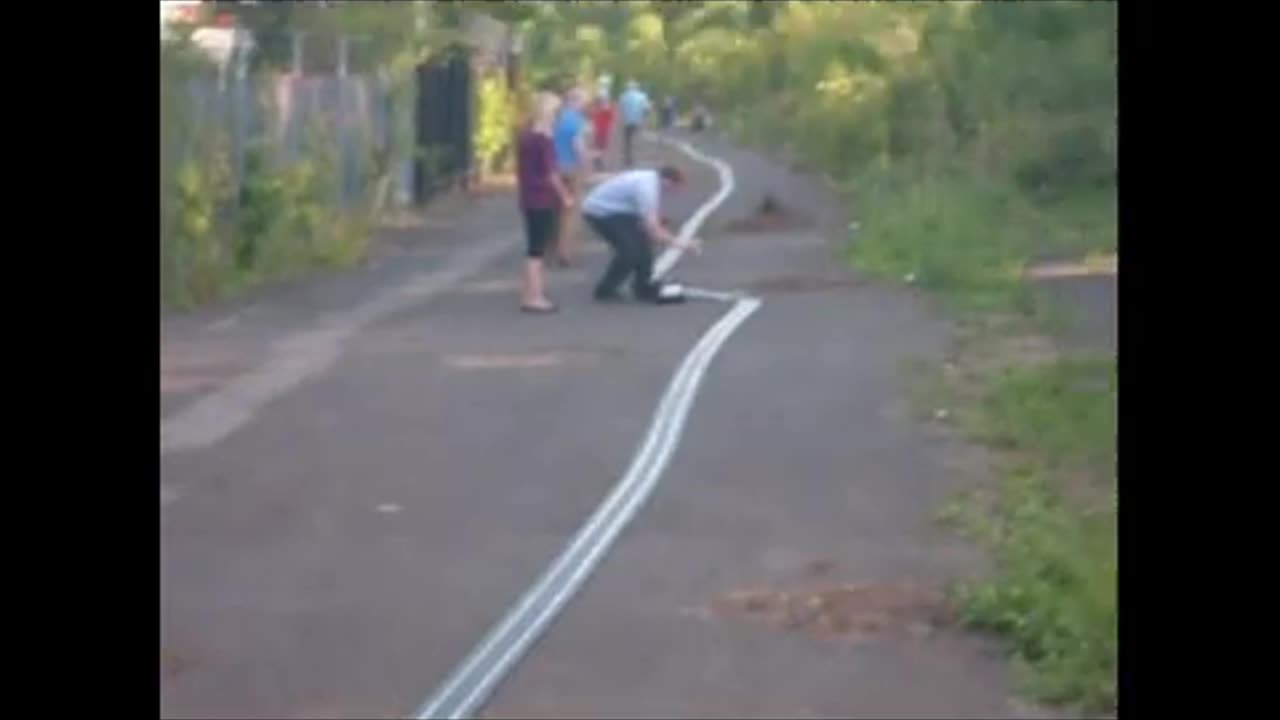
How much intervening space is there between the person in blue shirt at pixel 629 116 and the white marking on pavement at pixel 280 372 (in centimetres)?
1296

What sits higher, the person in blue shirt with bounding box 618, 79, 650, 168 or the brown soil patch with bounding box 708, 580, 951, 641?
the person in blue shirt with bounding box 618, 79, 650, 168

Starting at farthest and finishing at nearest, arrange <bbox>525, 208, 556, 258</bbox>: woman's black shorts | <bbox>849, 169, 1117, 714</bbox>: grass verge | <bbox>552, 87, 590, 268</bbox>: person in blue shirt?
<bbox>552, 87, 590, 268</bbox>: person in blue shirt
<bbox>525, 208, 556, 258</bbox>: woman's black shorts
<bbox>849, 169, 1117, 714</bbox>: grass verge

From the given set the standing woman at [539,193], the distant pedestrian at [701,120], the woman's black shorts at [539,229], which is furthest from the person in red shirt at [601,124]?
the distant pedestrian at [701,120]

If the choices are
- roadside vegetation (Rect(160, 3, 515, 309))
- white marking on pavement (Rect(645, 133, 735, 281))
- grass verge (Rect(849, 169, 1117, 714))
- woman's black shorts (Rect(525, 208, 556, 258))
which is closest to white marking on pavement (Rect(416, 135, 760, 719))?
grass verge (Rect(849, 169, 1117, 714))

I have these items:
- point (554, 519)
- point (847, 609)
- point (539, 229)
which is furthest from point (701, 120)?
point (847, 609)

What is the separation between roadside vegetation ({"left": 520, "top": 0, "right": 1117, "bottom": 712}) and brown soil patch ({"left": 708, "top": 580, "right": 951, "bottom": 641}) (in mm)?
156

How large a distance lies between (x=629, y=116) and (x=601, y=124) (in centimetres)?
484

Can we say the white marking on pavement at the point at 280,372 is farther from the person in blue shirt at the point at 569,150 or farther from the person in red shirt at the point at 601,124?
the person in red shirt at the point at 601,124

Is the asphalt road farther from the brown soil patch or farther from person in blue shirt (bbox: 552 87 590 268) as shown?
person in blue shirt (bbox: 552 87 590 268)

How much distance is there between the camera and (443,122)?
38906 mm

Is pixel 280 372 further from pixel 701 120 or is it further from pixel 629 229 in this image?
pixel 701 120

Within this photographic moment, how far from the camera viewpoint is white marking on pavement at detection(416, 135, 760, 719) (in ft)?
27.9
